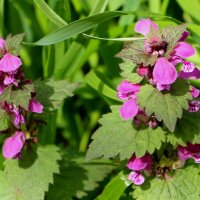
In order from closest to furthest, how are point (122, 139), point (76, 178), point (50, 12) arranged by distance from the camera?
1. point (122, 139)
2. point (50, 12)
3. point (76, 178)

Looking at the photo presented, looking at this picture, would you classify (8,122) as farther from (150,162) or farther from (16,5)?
(16,5)

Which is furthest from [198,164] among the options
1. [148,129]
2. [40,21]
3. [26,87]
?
[40,21]

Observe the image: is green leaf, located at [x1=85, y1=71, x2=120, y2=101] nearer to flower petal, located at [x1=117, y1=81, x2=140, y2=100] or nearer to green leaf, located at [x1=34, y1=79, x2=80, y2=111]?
green leaf, located at [x1=34, y1=79, x2=80, y2=111]

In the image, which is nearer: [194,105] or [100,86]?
[194,105]

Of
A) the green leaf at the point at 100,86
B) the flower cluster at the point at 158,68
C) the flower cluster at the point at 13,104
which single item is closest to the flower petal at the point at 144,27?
the flower cluster at the point at 158,68

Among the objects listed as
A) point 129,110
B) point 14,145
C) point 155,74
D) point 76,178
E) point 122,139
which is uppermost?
point 155,74

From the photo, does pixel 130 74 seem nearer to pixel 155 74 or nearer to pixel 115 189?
pixel 155 74

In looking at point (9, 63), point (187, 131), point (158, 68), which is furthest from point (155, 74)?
point (9, 63)

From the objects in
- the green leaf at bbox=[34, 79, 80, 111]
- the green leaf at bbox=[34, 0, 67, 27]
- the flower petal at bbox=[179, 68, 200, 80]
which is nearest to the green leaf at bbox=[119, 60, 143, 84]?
the flower petal at bbox=[179, 68, 200, 80]
